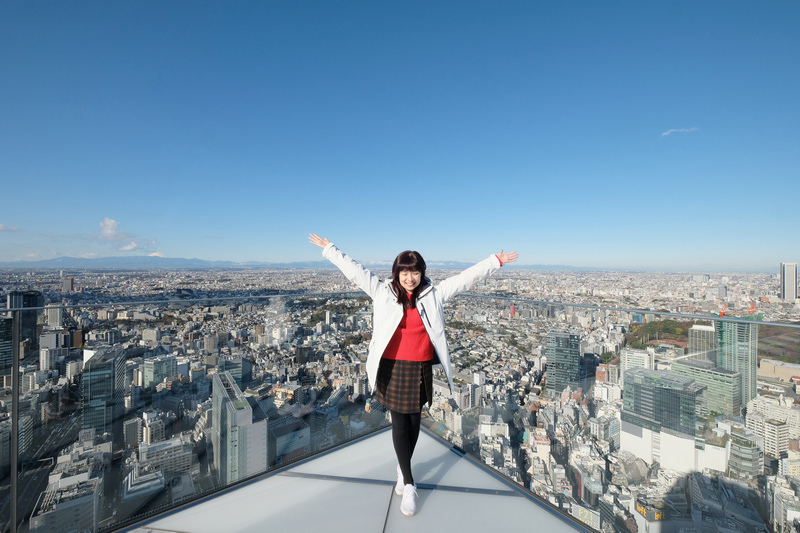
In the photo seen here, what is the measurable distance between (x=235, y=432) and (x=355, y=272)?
1414 mm

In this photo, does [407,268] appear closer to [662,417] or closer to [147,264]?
[662,417]

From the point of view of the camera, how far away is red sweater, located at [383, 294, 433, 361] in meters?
1.56

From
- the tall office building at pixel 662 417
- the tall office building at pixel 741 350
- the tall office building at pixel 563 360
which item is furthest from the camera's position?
the tall office building at pixel 563 360

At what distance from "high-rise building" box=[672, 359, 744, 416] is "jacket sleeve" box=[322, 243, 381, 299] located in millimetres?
1857

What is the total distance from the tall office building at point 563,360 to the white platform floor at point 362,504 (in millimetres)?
797

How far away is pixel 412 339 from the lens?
1.57 m

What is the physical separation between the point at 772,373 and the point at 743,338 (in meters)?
0.21

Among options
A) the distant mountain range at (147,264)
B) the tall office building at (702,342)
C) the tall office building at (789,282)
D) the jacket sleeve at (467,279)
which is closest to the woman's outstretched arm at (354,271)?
the jacket sleeve at (467,279)

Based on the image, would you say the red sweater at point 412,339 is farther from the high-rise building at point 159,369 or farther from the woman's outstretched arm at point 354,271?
the high-rise building at point 159,369

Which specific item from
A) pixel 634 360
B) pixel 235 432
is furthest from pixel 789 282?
pixel 235 432

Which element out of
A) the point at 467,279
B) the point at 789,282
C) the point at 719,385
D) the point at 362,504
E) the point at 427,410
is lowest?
the point at 362,504

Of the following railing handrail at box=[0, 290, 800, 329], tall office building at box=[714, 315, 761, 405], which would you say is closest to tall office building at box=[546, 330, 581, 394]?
railing handrail at box=[0, 290, 800, 329]

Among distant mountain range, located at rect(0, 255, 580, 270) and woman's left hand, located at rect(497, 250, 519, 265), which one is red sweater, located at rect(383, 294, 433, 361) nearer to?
woman's left hand, located at rect(497, 250, 519, 265)

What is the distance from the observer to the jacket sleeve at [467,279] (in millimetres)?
1609
